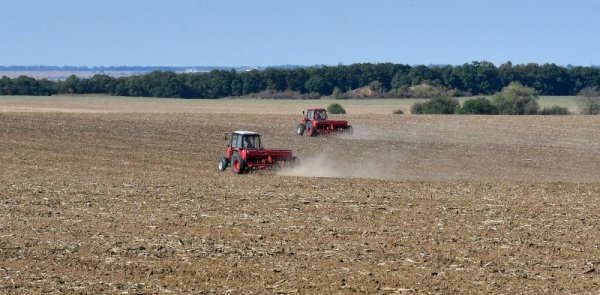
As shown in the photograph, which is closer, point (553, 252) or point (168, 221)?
point (553, 252)

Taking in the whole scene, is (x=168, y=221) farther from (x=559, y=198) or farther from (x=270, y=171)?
(x=270, y=171)

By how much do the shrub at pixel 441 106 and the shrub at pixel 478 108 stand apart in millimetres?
923

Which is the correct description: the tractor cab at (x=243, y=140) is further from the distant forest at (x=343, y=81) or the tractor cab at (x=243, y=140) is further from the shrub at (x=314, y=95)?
the shrub at (x=314, y=95)

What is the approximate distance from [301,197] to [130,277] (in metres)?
9.31

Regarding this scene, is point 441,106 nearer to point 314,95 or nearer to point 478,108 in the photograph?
point 478,108

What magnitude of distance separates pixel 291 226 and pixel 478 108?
59.7 meters

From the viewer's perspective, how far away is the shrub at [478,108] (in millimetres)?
75875

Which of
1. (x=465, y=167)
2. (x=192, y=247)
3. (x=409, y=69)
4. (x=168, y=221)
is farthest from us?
(x=409, y=69)

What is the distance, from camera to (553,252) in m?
15.8

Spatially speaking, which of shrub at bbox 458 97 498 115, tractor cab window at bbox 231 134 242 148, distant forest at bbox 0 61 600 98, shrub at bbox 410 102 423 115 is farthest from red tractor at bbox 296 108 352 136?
distant forest at bbox 0 61 600 98

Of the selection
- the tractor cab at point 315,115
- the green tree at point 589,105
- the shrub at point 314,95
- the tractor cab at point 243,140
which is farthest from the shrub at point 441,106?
the tractor cab at point 243,140

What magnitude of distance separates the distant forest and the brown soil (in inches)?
2897

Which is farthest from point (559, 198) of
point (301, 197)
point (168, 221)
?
point (168, 221)

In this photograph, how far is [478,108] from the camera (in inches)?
3002
